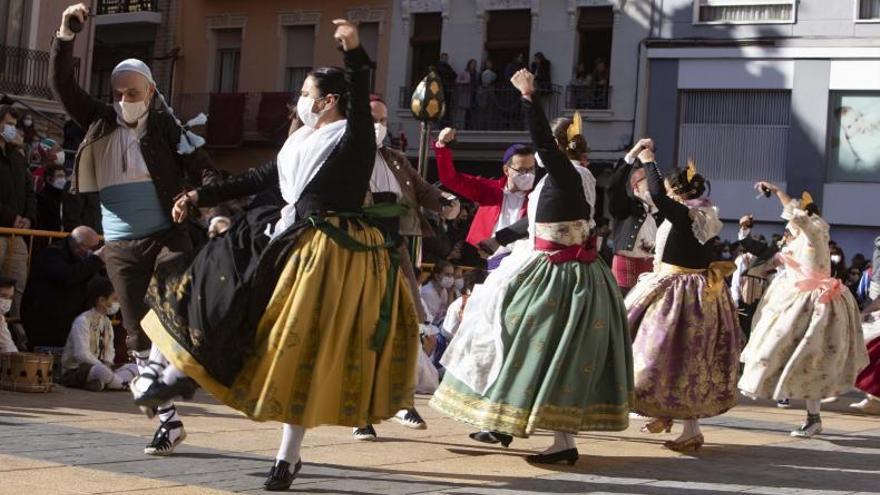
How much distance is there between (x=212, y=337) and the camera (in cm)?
631

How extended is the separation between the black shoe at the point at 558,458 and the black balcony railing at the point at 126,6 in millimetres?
29706

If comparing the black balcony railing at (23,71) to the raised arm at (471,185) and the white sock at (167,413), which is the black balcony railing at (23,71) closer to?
the raised arm at (471,185)

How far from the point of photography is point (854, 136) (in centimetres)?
2686

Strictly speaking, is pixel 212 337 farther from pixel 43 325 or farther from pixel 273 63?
pixel 273 63

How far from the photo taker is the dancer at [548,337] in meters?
7.60

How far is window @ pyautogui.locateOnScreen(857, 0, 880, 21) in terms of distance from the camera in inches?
1060

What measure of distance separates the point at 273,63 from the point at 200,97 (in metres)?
1.91

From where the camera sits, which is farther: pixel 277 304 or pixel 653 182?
pixel 653 182

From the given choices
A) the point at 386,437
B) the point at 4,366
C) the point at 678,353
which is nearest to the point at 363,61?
the point at 386,437

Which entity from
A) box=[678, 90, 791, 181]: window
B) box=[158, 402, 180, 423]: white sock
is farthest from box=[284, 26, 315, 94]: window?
box=[158, 402, 180, 423]: white sock

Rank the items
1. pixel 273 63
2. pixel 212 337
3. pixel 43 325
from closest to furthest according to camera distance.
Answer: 1. pixel 212 337
2. pixel 43 325
3. pixel 273 63

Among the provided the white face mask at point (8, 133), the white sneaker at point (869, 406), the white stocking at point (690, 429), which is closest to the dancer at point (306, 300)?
the white stocking at point (690, 429)

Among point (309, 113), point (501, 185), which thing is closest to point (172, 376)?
point (309, 113)

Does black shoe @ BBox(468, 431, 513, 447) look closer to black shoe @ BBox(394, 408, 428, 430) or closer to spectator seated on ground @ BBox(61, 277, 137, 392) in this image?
black shoe @ BBox(394, 408, 428, 430)
